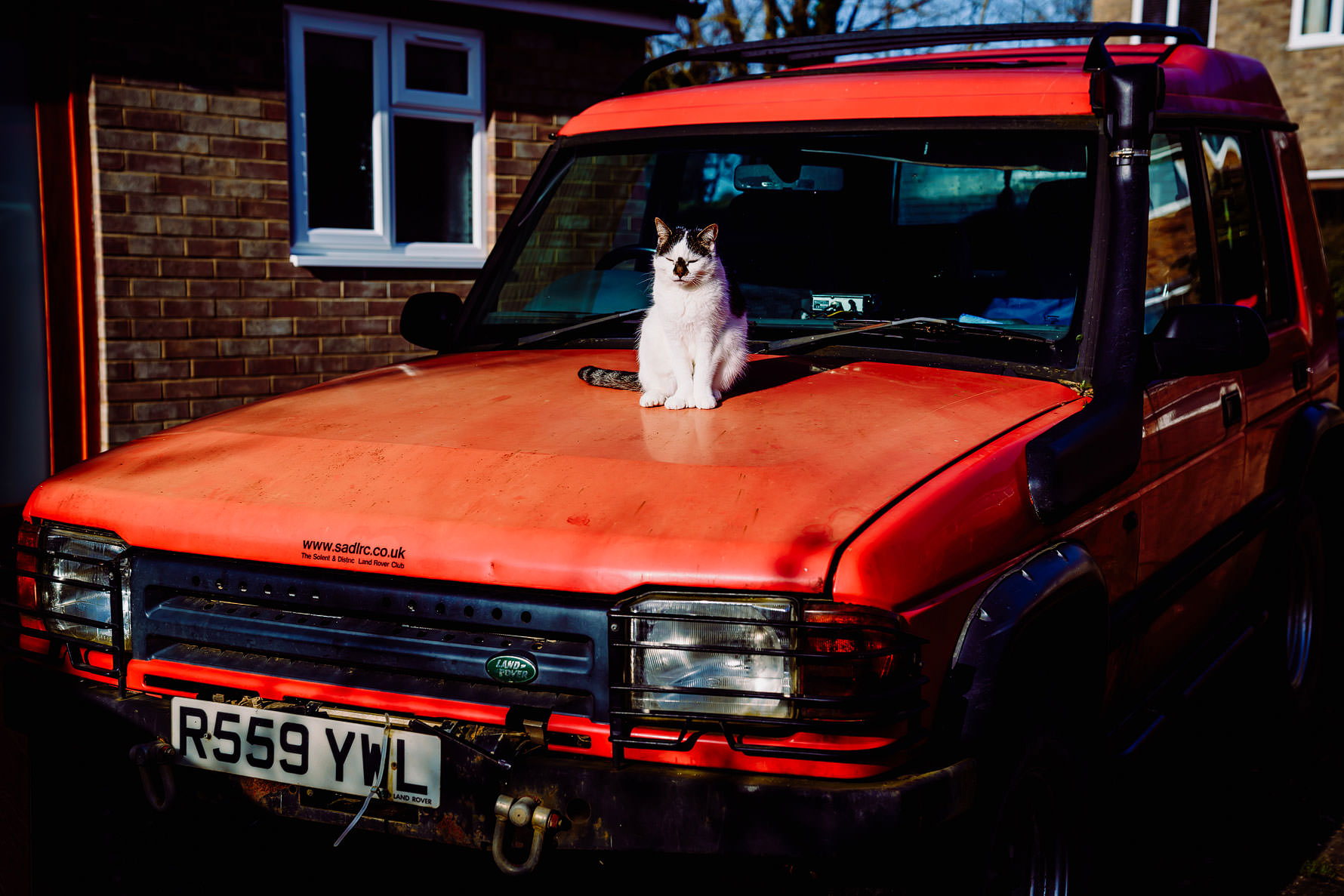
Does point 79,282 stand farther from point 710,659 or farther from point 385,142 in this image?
point 710,659

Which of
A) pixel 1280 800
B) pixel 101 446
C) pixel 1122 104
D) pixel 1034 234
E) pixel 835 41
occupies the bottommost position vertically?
pixel 1280 800

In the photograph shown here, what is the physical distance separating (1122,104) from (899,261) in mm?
715

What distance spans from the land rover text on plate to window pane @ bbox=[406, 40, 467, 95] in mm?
5287

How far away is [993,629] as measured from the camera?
2.23 metres

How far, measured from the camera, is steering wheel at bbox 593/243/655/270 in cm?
404

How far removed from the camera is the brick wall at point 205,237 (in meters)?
7.42

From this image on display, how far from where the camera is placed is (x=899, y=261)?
11.1ft

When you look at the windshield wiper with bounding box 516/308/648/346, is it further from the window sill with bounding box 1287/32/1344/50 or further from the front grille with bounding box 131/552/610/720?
the window sill with bounding box 1287/32/1344/50

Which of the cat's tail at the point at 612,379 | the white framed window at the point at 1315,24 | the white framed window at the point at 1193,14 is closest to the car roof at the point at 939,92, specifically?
the cat's tail at the point at 612,379

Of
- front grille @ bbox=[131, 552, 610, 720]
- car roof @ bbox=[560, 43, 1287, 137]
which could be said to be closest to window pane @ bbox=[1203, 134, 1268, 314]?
car roof @ bbox=[560, 43, 1287, 137]

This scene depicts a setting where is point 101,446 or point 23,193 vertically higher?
point 23,193

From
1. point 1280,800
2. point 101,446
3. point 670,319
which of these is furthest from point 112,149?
point 1280,800

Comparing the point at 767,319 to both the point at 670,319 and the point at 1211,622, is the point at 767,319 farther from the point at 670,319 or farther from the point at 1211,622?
the point at 1211,622

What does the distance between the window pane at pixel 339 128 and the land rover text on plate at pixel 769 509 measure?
16.1 feet
